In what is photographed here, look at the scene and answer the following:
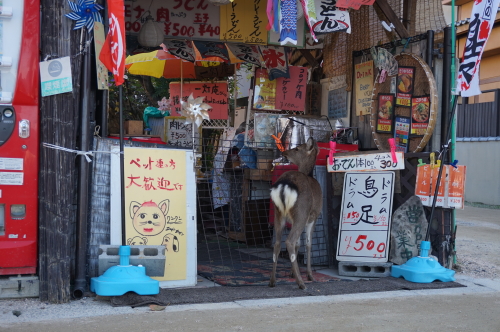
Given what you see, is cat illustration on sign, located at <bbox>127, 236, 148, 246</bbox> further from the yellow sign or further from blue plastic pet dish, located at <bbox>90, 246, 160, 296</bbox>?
blue plastic pet dish, located at <bbox>90, 246, 160, 296</bbox>

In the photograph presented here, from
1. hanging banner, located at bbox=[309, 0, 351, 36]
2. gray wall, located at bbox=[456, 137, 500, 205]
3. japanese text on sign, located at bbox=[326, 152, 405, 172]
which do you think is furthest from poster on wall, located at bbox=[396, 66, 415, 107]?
gray wall, located at bbox=[456, 137, 500, 205]

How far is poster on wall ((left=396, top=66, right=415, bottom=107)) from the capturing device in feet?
25.1

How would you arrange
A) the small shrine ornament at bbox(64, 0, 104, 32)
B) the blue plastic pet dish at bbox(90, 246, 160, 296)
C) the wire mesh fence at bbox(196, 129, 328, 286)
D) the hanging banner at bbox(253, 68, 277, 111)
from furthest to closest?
the hanging banner at bbox(253, 68, 277, 111) < the wire mesh fence at bbox(196, 129, 328, 286) < the small shrine ornament at bbox(64, 0, 104, 32) < the blue plastic pet dish at bbox(90, 246, 160, 296)

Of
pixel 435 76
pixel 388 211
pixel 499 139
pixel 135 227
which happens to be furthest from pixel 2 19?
pixel 499 139

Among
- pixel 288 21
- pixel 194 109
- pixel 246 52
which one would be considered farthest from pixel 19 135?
pixel 246 52

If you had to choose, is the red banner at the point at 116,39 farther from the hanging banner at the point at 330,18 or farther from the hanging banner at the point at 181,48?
the hanging banner at the point at 181,48

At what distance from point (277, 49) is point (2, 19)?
5.11 m

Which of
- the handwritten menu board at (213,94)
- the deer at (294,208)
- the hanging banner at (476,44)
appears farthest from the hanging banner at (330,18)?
the handwritten menu board at (213,94)

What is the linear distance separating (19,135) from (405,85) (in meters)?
5.12

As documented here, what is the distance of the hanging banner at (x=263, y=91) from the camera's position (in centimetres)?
941

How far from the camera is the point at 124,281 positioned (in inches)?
206

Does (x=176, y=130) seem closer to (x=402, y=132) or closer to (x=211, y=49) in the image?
(x=211, y=49)

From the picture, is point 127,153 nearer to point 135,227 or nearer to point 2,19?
point 135,227

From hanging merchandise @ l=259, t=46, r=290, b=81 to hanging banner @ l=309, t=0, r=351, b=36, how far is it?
5.81 ft
